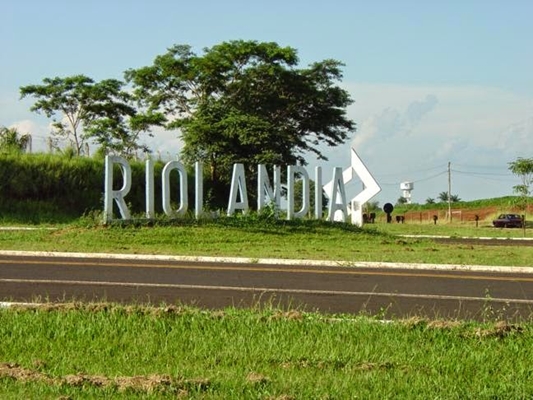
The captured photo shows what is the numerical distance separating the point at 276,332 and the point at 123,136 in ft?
164

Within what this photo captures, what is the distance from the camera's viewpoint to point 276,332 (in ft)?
29.8

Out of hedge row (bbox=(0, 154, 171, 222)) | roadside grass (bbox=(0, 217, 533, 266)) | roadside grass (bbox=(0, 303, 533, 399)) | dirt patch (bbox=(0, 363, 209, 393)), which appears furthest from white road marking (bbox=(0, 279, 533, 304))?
hedge row (bbox=(0, 154, 171, 222))

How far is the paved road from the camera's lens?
11.9 metres

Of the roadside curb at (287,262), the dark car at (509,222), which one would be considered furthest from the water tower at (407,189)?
the roadside curb at (287,262)

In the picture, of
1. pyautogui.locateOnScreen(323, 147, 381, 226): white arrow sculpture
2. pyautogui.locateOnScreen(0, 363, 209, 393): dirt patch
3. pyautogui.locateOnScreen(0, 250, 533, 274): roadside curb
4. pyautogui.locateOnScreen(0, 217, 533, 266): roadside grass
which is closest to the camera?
pyautogui.locateOnScreen(0, 363, 209, 393): dirt patch

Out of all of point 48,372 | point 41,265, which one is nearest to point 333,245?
point 41,265

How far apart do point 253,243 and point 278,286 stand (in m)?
10.7

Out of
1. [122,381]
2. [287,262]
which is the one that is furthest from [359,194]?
[122,381]

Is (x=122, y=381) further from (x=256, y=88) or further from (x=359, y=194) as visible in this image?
(x=256, y=88)

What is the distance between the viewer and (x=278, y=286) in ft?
46.1

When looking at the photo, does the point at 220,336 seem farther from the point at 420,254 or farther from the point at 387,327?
the point at 420,254

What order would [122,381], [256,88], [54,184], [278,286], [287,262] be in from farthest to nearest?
→ 1. [256,88]
2. [54,184]
3. [287,262]
4. [278,286]
5. [122,381]

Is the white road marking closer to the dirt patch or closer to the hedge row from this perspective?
the dirt patch

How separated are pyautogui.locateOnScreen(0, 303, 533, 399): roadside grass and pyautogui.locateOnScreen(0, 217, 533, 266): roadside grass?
8.88 m
